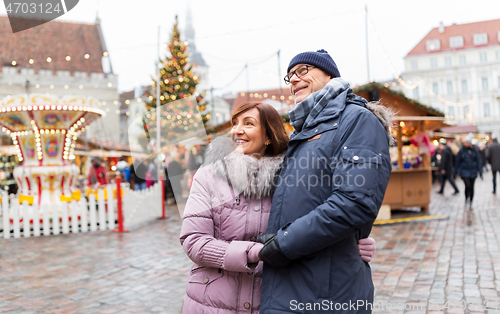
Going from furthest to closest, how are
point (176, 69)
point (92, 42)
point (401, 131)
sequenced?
point (92, 42) < point (176, 69) < point (401, 131)

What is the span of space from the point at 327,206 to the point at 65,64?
38.4 meters

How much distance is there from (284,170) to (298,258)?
36cm

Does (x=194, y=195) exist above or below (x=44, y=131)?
below

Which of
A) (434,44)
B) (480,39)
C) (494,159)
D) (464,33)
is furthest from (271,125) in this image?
(464,33)

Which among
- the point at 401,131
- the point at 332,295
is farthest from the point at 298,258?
the point at 401,131

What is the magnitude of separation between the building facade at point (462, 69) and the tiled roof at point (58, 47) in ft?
118

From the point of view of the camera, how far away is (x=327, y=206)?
1391 mm

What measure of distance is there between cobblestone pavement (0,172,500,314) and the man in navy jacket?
245cm

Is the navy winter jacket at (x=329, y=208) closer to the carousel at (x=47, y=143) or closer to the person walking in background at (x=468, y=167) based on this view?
the carousel at (x=47, y=143)

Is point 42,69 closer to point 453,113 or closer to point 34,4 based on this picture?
point 34,4

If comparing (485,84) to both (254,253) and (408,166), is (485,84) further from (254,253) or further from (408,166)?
(254,253)

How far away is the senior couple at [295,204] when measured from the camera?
141 cm

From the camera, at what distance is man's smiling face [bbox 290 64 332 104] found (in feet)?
5.75

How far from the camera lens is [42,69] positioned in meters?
29.6
